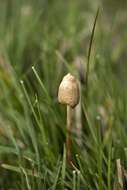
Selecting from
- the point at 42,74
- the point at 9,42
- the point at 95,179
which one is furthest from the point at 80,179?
the point at 9,42

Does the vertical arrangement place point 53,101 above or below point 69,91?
below

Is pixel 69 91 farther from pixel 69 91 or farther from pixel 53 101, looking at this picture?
pixel 53 101

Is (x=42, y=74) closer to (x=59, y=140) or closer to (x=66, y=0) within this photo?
(x=59, y=140)

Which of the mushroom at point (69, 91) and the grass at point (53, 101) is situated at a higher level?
the mushroom at point (69, 91)

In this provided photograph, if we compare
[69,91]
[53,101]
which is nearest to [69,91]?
[69,91]

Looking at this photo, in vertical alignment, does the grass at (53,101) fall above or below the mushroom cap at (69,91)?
below

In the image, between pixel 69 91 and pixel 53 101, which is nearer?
pixel 69 91
